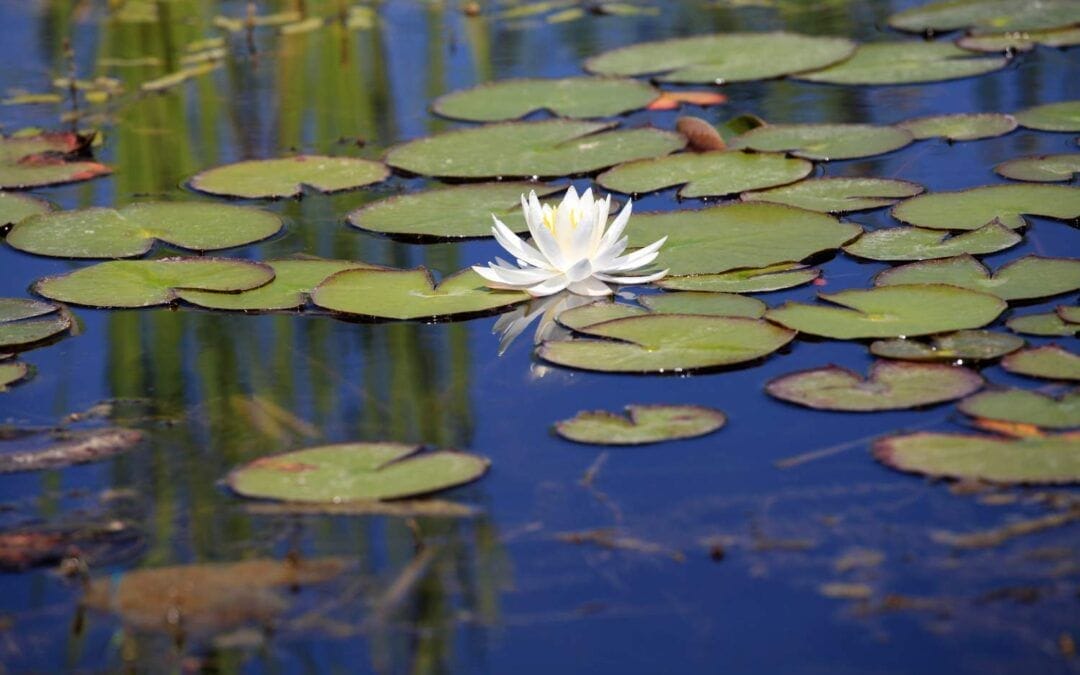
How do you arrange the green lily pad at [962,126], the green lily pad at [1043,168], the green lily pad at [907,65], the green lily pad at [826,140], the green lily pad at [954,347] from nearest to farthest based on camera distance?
the green lily pad at [954,347], the green lily pad at [1043,168], the green lily pad at [826,140], the green lily pad at [962,126], the green lily pad at [907,65]

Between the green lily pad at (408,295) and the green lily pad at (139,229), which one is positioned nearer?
the green lily pad at (408,295)

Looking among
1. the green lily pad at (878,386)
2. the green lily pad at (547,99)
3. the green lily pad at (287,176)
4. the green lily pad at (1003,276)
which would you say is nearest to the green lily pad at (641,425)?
the green lily pad at (878,386)

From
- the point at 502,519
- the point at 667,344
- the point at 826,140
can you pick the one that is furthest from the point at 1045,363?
the point at 826,140

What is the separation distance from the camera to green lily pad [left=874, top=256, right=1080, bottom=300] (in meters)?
2.98

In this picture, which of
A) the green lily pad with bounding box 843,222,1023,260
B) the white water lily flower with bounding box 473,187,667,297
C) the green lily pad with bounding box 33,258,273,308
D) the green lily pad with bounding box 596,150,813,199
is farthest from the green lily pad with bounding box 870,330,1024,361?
the green lily pad with bounding box 33,258,273,308

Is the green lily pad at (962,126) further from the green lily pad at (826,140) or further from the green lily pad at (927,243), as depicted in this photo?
the green lily pad at (927,243)

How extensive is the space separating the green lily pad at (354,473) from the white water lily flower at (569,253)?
80cm

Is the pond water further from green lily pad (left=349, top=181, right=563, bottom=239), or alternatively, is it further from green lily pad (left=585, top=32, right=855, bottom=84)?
green lily pad (left=585, top=32, right=855, bottom=84)

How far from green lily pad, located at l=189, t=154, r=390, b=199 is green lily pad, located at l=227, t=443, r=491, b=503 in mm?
1738

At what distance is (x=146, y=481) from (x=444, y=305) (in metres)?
0.89

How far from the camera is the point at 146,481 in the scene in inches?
97.3

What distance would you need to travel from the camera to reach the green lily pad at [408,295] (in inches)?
124

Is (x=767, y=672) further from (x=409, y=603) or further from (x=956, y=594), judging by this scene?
(x=409, y=603)

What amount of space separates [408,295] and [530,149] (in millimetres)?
1178
